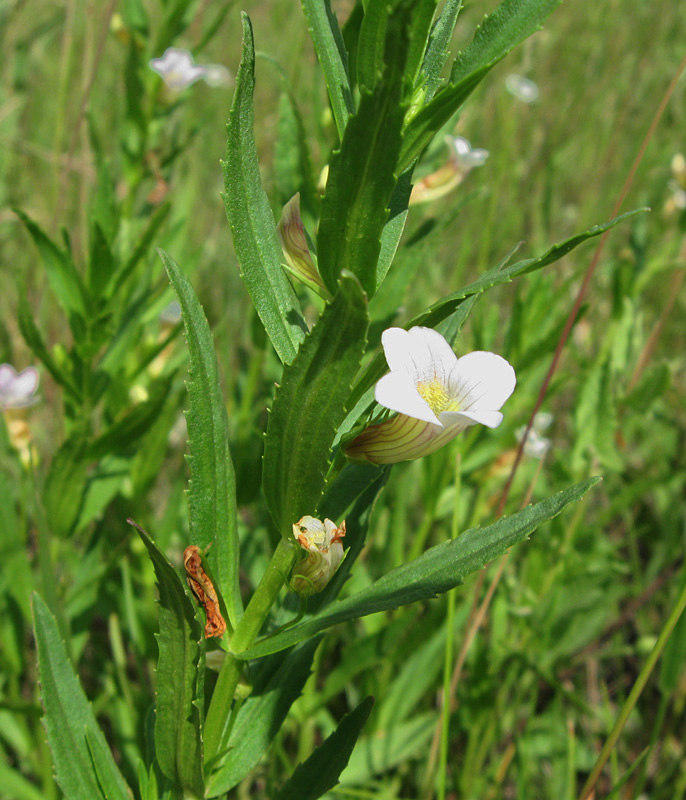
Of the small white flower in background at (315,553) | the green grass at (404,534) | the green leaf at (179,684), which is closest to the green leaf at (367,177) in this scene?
the small white flower in background at (315,553)

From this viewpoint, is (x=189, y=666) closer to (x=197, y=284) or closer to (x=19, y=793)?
(x=19, y=793)

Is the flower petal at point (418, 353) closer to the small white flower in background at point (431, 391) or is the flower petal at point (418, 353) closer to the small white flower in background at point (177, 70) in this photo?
the small white flower in background at point (431, 391)

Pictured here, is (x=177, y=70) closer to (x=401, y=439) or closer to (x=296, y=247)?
(x=296, y=247)

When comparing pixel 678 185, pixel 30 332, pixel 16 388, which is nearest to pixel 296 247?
pixel 30 332

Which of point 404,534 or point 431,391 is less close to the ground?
point 431,391

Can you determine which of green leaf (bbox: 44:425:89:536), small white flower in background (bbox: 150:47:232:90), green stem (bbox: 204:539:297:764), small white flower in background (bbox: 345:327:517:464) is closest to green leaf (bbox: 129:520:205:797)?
green stem (bbox: 204:539:297:764)

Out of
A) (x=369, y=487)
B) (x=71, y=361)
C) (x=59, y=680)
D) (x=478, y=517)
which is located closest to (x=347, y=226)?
(x=369, y=487)

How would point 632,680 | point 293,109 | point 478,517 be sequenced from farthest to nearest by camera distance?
point 632,680
point 478,517
point 293,109
